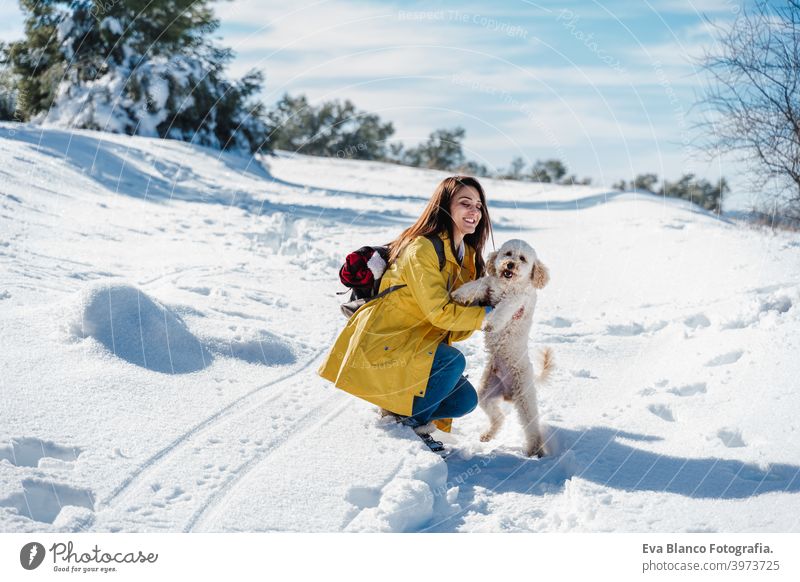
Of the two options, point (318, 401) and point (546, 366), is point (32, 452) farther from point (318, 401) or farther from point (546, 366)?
point (546, 366)

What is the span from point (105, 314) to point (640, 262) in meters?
6.27

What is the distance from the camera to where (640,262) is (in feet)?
28.8

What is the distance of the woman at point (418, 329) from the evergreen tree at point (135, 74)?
1276 cm

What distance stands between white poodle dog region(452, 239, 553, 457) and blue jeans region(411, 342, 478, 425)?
0.46 ft

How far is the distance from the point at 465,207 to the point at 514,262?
0.40 metres

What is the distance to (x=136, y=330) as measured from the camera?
4.70 metres

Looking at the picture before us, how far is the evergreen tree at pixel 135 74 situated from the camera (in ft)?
53.2

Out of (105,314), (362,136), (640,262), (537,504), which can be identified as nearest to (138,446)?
(105,314)

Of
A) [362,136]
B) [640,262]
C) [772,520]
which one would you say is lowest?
[772,520]

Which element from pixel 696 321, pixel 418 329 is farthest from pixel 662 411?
pixel 696 321

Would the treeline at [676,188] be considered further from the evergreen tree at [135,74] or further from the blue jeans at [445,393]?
the blue jeans at [445,393]

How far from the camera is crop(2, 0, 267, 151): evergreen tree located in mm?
16219

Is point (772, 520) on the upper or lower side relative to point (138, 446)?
upper
